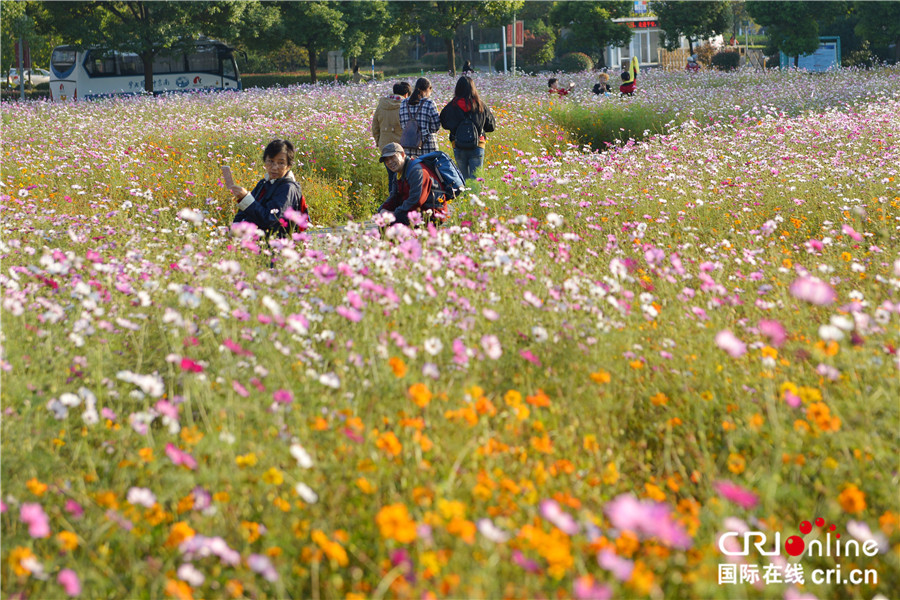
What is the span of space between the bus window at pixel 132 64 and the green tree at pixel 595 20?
26.0 metres

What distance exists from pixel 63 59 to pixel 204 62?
19.8ft

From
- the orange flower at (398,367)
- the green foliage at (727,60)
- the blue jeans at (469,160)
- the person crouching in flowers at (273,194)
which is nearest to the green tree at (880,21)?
the green foliage at (727,60)

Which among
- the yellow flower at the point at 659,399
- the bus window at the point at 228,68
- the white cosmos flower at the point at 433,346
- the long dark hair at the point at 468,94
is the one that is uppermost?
the bus window at the point at 228,68

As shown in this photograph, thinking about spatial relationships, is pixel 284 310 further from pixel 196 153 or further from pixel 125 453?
pixel 196 153

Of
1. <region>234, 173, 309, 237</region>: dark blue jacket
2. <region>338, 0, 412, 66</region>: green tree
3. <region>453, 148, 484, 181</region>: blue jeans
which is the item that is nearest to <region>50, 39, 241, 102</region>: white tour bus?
<region>338, 0, 412, 66</region>: green tree

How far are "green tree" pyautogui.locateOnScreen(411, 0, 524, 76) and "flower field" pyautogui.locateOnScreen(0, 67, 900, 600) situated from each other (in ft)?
122

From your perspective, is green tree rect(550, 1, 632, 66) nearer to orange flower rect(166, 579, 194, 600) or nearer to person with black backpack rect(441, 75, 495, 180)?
person with black backpack rect(441, 75, 495, 180)

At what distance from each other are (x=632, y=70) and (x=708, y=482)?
14.9m

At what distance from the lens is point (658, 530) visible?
1.51 metres

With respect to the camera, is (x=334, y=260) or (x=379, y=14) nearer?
(x=334, y=260)

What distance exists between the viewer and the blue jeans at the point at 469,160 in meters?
8.67

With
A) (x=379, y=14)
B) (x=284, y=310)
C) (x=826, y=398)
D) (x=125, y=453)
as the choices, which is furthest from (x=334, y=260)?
(x=379, y=14)

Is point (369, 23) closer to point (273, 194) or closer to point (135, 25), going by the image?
point (135, 25)
